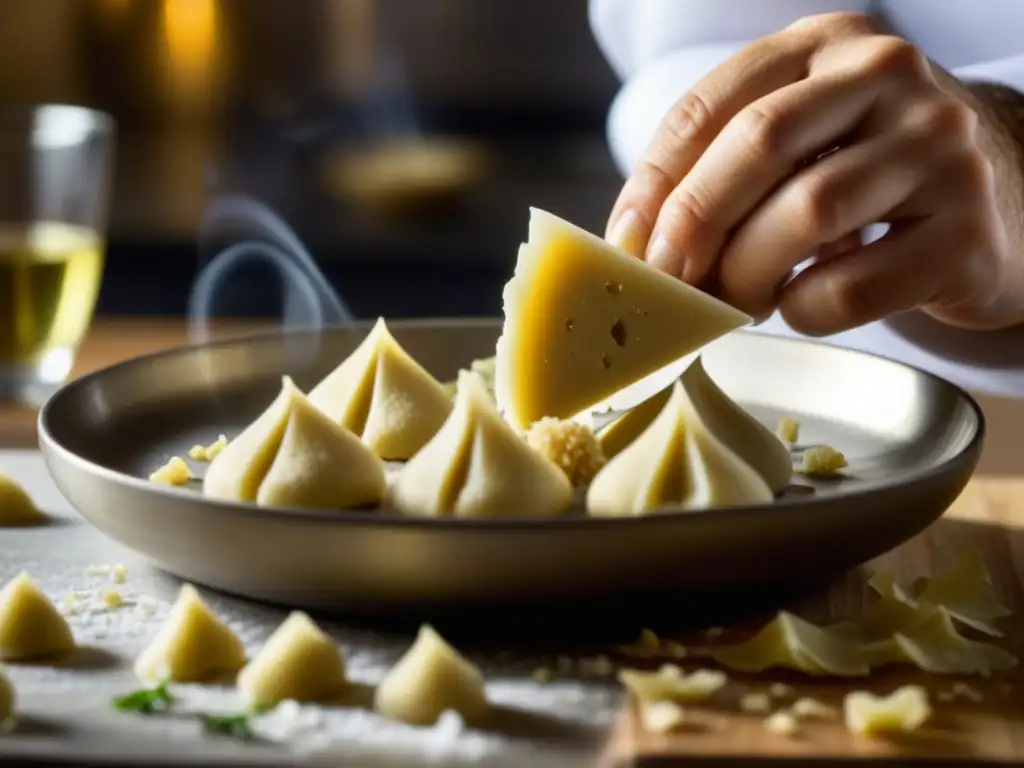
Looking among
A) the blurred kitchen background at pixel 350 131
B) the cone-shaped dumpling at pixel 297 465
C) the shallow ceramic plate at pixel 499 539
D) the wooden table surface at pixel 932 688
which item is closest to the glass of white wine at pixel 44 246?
the wooden table surface at pixel 932 688

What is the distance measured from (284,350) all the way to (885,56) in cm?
54

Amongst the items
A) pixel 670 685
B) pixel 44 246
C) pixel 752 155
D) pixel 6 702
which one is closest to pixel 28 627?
pixel 6 702

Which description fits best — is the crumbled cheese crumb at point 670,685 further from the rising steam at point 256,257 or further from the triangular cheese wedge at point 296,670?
the rising steam at point 256,257

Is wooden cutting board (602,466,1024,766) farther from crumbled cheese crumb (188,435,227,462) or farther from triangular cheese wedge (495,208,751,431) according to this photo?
crumbled cheese crumb (188,435,227,462)

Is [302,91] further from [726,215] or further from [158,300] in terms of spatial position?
[726,215]

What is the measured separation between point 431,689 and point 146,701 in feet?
0.45

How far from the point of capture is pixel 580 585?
0.80 metres

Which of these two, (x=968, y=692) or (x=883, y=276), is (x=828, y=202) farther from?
(x=968, y=692)

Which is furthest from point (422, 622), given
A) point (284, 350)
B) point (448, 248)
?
point (448, 248)

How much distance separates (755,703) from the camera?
2.50 ft

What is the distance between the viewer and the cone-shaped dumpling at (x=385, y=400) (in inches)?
42.7

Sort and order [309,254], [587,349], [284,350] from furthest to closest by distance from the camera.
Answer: [309,254]
[284,350]
[587,349]

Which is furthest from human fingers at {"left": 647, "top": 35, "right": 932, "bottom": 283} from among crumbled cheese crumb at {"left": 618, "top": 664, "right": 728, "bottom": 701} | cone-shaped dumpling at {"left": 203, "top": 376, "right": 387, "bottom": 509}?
crumbled cheese crumb at {"left": 618, "top": 664, "right": 728, "bottom": 701}

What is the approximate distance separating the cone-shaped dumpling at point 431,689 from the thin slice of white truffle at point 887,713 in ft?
0.57
